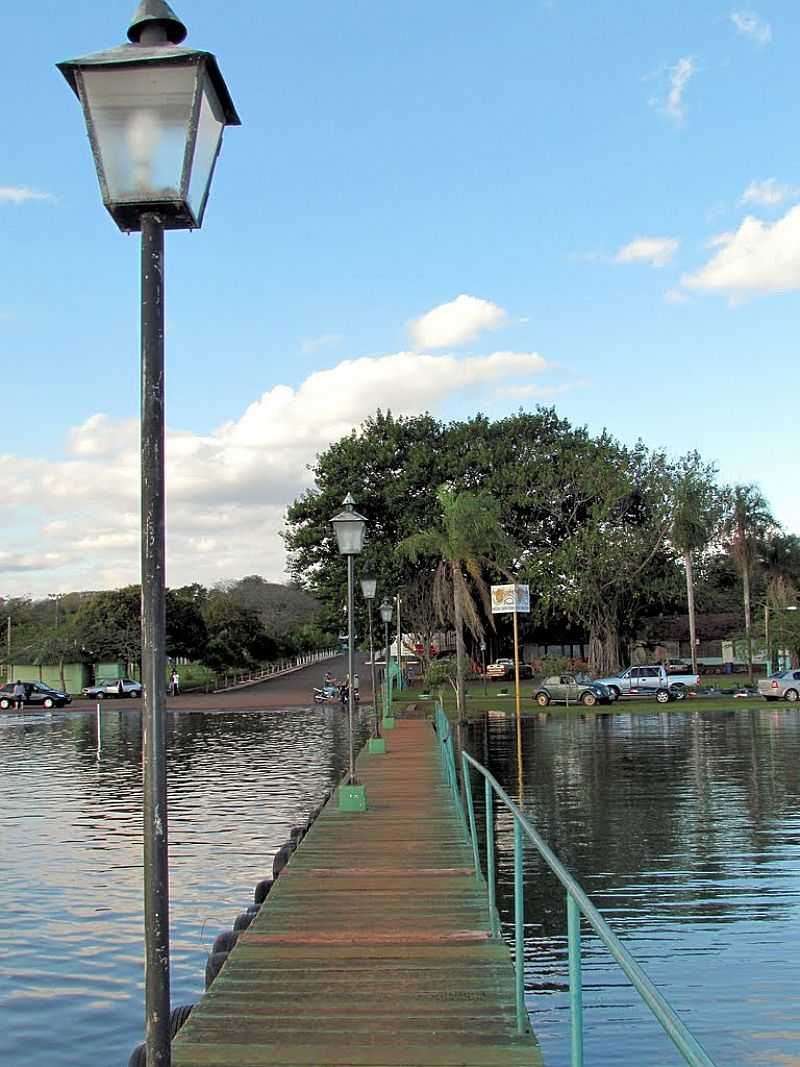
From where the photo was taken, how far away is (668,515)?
53.1m

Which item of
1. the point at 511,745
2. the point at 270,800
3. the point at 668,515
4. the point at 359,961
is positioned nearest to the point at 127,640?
the point at 668,515

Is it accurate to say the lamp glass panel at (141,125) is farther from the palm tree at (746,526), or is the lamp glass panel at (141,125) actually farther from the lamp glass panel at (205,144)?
the palm tree at (746,526)

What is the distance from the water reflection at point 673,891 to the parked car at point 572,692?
19448 mm

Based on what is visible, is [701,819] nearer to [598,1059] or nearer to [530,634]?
[598,1059]

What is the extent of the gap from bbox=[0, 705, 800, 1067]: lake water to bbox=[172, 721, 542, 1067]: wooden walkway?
68 centimetres

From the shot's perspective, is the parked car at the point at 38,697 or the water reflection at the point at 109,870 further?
the parked car at the point at 38,697

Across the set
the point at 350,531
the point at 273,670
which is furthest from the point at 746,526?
the point at 350,531

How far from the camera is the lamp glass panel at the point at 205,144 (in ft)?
13.2

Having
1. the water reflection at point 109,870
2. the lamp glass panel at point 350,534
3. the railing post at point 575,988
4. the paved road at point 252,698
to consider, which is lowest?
the paved road at point 252,698

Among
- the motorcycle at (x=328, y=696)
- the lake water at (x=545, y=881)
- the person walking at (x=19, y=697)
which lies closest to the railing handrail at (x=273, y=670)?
the person walking at (x=19, y=697)

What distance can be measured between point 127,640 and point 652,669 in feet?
110

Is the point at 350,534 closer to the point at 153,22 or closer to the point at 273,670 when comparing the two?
the point at 153,22

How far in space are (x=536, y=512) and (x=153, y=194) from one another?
5410cm

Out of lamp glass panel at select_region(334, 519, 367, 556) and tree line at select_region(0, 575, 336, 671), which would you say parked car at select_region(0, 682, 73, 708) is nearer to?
tree line at select_region(0, 575, 336, 671)
